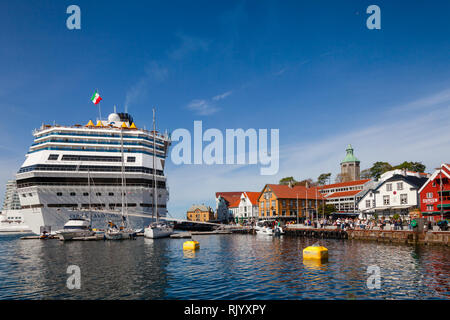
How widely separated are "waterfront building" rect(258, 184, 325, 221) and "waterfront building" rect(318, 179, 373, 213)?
3361 millimetres

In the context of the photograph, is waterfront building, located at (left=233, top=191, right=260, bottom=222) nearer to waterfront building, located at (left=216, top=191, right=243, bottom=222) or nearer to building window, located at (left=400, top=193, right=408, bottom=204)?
waterfront building, located at (left=216, top=191, right=243, bottom=222)

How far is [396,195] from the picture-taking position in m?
59.1

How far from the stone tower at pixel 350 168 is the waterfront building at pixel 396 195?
64.7m

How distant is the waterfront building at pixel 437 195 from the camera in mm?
46438

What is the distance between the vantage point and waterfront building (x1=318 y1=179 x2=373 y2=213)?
261ft

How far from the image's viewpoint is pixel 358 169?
13038cm

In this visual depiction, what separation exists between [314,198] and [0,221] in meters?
135

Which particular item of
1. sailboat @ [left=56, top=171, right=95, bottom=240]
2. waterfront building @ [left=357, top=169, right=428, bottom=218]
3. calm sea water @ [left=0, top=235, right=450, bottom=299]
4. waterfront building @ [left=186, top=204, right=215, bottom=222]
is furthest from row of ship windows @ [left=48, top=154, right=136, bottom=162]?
waterfront building @ [left=186, top=204, right=215, bottom=222]

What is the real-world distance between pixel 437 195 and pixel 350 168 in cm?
8412

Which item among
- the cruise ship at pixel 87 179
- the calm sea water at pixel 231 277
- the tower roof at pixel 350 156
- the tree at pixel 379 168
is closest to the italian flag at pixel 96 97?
the cruise ship at pixel 87 179

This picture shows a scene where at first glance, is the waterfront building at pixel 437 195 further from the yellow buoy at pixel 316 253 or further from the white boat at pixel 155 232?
the white boat at pixel 155 232

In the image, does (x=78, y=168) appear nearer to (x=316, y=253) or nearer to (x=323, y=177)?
(x=316, y=253)

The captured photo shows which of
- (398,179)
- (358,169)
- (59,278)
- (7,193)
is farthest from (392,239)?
(7,193)

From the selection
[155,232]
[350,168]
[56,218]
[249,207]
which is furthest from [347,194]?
[56,218]
